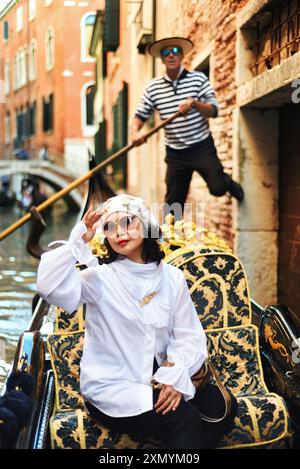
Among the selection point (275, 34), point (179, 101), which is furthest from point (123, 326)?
point (179, 101)

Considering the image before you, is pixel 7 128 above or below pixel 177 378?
above

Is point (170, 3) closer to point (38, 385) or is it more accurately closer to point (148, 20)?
point (148, 20)

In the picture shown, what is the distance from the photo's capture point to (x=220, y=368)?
2.38 meters

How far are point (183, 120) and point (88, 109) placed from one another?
47.5ft

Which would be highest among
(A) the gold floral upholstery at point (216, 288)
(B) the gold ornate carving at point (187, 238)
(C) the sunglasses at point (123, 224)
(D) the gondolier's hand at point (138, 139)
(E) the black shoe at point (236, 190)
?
(D) the gondolier's hand at point (138, 139)

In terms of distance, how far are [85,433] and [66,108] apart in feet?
49.2

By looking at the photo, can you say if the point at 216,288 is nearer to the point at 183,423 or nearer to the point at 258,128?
the point at 183,423

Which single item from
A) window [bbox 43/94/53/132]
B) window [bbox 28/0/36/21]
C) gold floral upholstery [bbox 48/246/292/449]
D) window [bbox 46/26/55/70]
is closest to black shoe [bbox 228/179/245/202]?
gold floral upholstery [bbox 48/246/292/449]

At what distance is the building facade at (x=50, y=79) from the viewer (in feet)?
25.6

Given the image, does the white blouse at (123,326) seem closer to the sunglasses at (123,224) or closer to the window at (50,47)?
the sunglasses at (123,224)

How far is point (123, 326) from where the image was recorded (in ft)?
6.53

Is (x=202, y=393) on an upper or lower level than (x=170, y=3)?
lower

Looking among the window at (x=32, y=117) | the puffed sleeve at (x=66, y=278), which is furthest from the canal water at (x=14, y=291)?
the window at (x=32, y=117)

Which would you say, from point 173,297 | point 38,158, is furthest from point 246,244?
point 38,158
